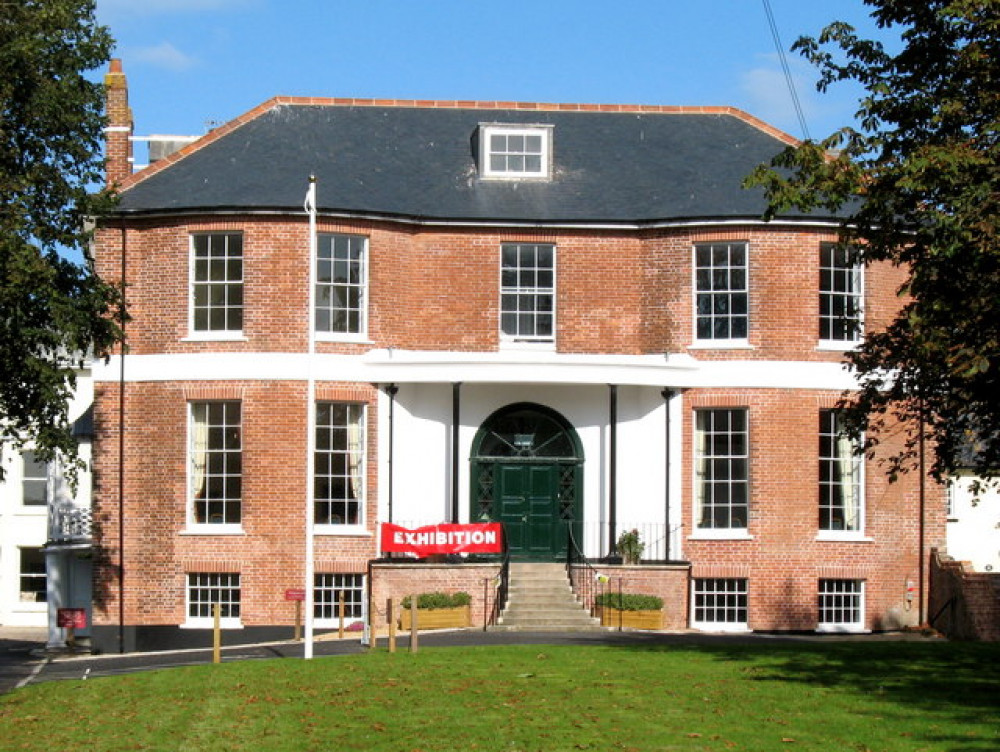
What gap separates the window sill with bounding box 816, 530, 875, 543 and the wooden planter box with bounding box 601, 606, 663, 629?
166 inches

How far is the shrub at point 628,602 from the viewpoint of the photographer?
3319 centimetres

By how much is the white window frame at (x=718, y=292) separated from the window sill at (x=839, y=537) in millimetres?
4230

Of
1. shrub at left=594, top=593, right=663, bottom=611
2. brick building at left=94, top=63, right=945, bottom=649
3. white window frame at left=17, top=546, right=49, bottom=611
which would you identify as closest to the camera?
shrub at left=594, top=593, right=663, bottom=611

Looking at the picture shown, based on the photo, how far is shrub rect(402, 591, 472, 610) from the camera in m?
32.9

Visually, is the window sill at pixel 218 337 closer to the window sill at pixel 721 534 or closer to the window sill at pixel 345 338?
the window sill at pixel 345 338

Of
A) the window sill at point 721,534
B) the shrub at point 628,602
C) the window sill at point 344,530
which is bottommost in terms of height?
the shrub at point 628,602

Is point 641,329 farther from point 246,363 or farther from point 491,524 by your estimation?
point 246,363

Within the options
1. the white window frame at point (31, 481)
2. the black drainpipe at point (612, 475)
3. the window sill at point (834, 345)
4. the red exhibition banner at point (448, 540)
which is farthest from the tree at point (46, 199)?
the white window frame at point (31, 481)

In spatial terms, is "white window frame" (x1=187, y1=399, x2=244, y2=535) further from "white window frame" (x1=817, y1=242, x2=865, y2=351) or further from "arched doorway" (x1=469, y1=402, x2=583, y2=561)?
"white window frame" (x1=817, y1=242, x2=865, y2=351)

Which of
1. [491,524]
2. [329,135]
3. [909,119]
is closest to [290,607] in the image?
[491,524]

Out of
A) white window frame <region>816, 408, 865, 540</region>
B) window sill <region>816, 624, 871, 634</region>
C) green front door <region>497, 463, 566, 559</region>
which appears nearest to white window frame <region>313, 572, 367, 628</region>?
green front door <region>497, 463, 566, 559</region>

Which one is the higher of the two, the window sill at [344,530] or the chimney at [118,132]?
the chimney at [118,132]

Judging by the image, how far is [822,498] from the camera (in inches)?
1405

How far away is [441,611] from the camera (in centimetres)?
3281
